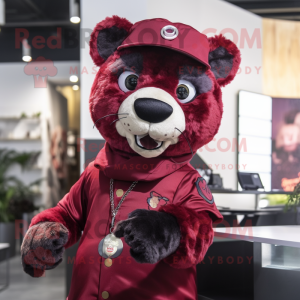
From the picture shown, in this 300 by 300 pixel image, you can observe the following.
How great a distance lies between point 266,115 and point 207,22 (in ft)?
7.39

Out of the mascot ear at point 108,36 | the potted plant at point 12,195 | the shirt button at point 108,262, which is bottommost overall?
the potted plant at point 12,195

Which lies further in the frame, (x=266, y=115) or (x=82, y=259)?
(x=266, y=115)

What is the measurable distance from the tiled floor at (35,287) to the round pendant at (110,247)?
239 centimetres

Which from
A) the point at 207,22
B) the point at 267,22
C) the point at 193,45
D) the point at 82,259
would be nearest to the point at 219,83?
the point at 193,45

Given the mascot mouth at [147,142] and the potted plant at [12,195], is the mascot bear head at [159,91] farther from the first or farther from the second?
the potted plant at [12,195]

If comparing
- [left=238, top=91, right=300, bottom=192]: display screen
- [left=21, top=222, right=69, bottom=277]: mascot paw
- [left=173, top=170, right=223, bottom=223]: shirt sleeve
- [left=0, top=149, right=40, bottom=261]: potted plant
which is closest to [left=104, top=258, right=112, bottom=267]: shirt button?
[left=21, top=222, right=69, bottom=277]: mascot paw

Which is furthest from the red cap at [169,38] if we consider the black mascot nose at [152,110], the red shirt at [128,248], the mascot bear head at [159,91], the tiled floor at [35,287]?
the tiled floor at [35,287]

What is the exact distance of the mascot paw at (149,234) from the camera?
857 mm

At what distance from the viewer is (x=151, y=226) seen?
2.91 ft

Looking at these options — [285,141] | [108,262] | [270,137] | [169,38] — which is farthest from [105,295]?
[285,141]

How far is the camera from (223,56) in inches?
49.1

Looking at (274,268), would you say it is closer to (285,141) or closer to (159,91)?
(159,91)

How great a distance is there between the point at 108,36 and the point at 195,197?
0.62 metres

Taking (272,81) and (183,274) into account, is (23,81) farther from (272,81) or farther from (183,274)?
(183,274)
